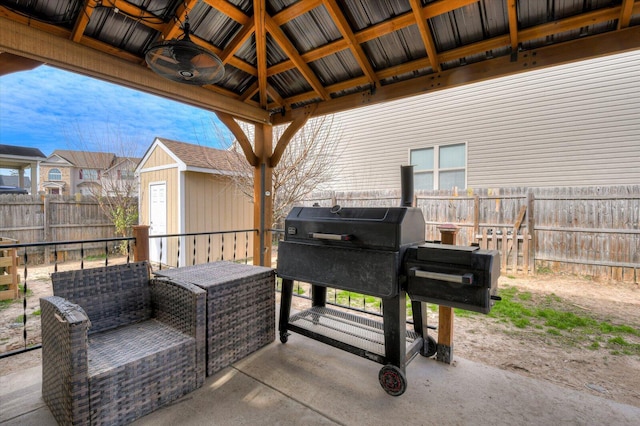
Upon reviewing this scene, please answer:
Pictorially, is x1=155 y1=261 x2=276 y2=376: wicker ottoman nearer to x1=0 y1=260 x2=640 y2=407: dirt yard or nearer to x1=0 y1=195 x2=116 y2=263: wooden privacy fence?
x1=0 y1=260 x2=640 y2=407: dirt yard

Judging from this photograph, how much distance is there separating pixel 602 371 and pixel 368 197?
5.55 meters

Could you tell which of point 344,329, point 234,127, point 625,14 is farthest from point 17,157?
point 625,14

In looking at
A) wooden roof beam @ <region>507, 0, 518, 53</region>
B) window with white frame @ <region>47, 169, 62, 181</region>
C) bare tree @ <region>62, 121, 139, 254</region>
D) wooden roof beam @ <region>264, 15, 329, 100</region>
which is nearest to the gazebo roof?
bare tree @ <region>62, 121, 139, 254</region>

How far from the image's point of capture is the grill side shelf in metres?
2.23

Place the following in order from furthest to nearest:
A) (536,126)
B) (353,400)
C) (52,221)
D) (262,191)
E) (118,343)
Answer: (52,221) < (536,126) < (262,191) < (353,400) < (118,343)

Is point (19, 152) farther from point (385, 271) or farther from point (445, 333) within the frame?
point (445, 333)

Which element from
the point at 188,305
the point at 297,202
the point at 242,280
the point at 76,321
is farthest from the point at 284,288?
the point at 297,202

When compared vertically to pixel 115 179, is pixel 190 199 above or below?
below

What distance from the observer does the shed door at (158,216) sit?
7.73 m

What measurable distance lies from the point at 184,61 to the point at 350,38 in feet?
5.06

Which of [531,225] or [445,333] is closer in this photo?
[445,333]

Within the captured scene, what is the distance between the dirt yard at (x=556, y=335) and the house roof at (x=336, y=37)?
2.63m

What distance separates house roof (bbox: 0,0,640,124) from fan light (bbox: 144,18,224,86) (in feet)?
2.10

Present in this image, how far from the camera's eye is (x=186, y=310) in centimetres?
207
